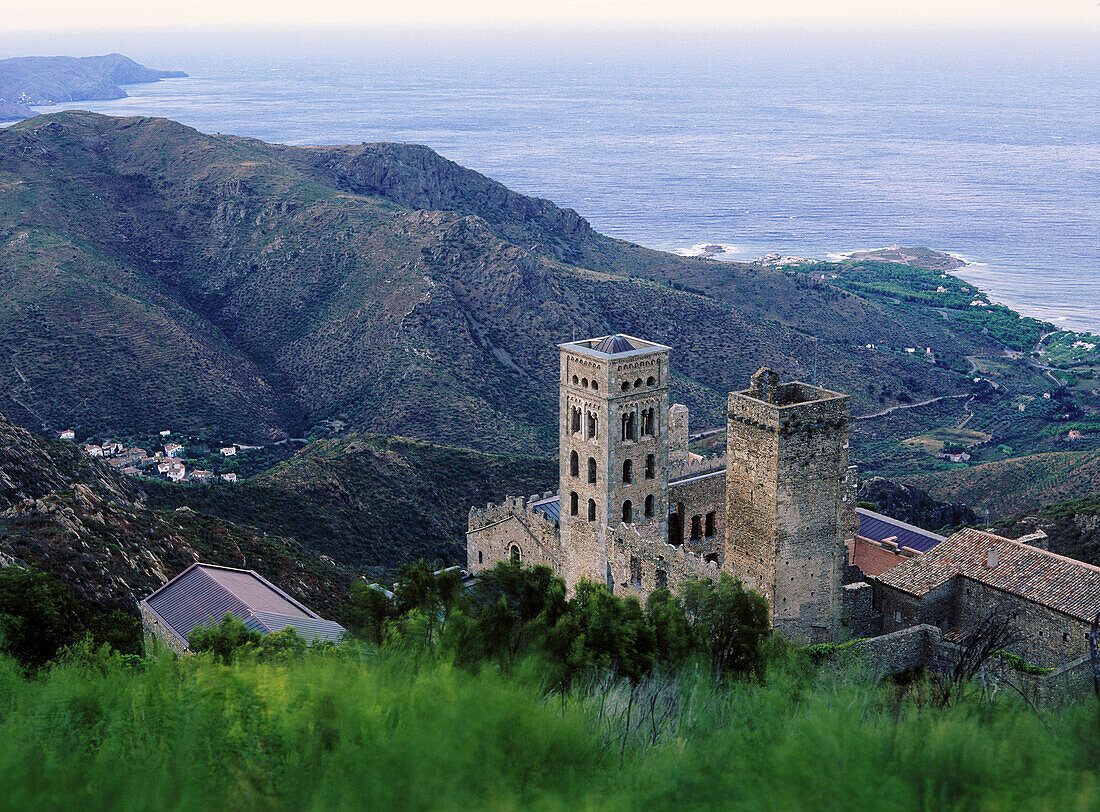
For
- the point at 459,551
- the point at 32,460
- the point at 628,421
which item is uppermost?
the point at 628,421

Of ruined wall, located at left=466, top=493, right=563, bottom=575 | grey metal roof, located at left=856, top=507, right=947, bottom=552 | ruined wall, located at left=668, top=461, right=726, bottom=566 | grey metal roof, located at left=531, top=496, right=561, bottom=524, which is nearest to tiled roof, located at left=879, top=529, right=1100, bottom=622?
ruined wall, located at left=668, top=461, right=726, bottom=566

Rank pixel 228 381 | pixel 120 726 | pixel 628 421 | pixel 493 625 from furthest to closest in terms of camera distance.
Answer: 1. pixel 228 381
2. pixel 628 421
3. pixel 493 625
4. pixel 120 726

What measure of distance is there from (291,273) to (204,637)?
53103 millimetres

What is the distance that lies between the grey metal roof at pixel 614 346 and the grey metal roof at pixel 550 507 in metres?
6.25

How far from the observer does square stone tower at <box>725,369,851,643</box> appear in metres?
24.8

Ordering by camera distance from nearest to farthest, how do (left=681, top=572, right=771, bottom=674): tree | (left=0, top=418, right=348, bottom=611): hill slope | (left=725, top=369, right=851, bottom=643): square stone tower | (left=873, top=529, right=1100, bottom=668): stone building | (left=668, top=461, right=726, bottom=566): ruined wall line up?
(left=681, top=572, right=771, bottom=674): tree → (left=873, top=529, right=1100, bottom=668): stone building → (left=725, top=369, right=851, bottom=643): square stone tower → (left=0, top=418, right=348, bottom=611): hill slope → (left=668, top=461, right=726, bottom=566): ruined wall

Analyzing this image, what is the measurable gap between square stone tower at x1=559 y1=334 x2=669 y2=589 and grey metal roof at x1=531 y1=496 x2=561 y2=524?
3.19m

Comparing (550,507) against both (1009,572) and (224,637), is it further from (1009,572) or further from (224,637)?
(224,637)

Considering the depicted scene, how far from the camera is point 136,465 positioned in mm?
51438

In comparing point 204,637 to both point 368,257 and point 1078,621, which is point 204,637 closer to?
point 1078,621

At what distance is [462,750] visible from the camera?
1178 cm

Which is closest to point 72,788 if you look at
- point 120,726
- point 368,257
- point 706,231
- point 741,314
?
point 120,726

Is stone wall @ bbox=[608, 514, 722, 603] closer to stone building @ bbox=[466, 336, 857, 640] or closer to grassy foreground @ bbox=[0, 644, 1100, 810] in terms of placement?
stone building @ bbox=[466, 336, 857, 640]

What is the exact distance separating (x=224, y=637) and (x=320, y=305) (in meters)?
48.7
